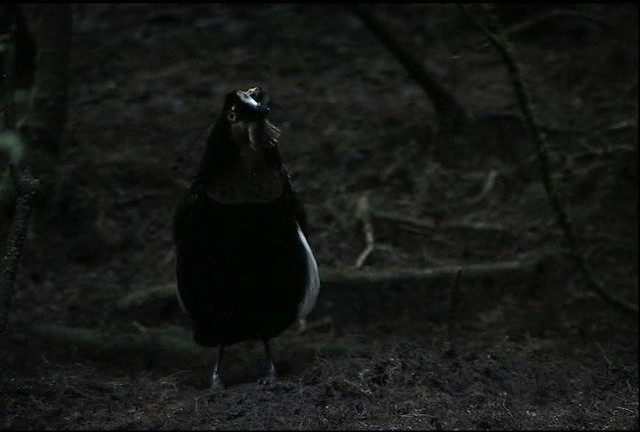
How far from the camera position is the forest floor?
3951 mm

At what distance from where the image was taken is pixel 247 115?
4.00m

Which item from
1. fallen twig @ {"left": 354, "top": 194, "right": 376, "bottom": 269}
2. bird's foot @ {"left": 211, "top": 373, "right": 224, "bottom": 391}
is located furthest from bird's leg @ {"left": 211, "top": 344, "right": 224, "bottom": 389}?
fallen twig @ {"left": 354, "top": 194, "right": 376, "bottom": 269}

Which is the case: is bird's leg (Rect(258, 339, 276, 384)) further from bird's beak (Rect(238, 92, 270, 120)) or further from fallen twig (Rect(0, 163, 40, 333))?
fallen twig (Rect(0, 163, 40, 333))

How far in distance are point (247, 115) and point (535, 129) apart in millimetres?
1537

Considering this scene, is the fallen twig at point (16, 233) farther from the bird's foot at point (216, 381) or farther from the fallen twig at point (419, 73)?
the fallen twig at point (419, 73)

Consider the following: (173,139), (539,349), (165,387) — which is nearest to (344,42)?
(173,139)

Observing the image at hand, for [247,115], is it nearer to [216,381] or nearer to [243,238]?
[243,238]

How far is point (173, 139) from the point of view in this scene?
25.5ft

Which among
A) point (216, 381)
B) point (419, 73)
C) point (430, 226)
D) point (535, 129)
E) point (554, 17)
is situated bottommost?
point (430, 226)

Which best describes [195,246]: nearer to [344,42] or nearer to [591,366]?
[591,366]

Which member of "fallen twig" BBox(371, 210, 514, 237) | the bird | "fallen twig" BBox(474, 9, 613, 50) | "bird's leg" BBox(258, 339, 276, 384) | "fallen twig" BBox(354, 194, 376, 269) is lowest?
"fallen twig" BBox(371, 210, 514, 237)

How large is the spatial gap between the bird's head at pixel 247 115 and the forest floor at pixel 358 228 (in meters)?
0.23

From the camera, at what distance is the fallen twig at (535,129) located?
4.64 meters

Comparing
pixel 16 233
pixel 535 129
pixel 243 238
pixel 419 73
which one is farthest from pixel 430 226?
pixel 16 233
